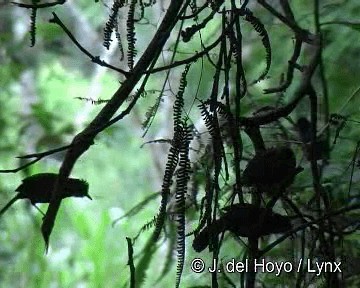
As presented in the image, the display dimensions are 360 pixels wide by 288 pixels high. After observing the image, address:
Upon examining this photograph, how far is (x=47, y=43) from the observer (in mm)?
2225

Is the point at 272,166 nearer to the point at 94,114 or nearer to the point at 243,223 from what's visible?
the point at 243,223

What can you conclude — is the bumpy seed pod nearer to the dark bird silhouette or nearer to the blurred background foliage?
the blurred background foliage

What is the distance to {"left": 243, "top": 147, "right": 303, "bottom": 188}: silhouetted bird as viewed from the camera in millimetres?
683

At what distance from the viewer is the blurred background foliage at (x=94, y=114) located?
1.12 meters

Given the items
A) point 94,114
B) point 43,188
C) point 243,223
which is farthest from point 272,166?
point 94,114

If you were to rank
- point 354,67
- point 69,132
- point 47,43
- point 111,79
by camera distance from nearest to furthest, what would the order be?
point 354,67, point 69,132, point 47,43, point 111,79

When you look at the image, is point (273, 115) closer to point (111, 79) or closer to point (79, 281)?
point (79, 281)

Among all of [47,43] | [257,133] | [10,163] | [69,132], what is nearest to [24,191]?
[257,133]

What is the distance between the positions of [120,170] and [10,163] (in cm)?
134

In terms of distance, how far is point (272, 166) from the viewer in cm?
69

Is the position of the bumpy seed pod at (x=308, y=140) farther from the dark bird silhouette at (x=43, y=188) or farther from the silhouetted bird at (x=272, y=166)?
the dark bird silhouette at (x=43, y=188)

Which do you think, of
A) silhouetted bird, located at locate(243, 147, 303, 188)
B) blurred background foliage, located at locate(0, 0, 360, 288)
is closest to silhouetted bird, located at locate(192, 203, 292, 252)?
silhouetted bird, located at locate(243, 147, 303, 188)

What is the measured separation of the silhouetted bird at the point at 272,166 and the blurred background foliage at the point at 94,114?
0.13 m

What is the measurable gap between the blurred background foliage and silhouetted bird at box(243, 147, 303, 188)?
0.43 feet
